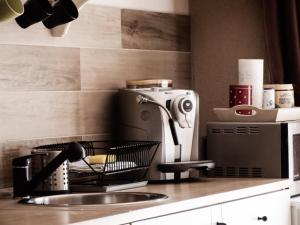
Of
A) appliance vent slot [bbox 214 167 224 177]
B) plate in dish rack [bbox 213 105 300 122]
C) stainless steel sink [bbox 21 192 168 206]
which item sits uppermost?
plate in dish rack [bbox 213 105 300 122]

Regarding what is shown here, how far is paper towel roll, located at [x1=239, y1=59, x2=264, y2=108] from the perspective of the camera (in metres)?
2.94

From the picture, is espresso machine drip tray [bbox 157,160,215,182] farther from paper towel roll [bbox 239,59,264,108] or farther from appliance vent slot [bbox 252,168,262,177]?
paper towel roll [bbox 239,59,264,108]

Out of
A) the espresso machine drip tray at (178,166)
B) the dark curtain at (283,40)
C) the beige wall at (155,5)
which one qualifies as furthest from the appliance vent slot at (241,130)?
the beige wall at (155,5)

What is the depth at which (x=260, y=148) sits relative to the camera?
9.33 ft

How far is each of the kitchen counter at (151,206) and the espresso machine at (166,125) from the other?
77mm

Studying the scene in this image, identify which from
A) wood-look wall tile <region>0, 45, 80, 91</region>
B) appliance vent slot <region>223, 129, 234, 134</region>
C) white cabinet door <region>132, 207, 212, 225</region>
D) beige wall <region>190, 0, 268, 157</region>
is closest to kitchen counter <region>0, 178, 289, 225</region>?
white cabinet door <region>132, 207, 212, 225</region>

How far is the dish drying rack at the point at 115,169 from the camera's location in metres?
2.48

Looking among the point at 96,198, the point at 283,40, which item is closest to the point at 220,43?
the point at 283,40

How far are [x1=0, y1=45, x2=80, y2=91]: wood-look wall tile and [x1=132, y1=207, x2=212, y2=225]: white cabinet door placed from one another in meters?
0.78

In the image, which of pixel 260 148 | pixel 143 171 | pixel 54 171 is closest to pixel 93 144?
pixel 143 171

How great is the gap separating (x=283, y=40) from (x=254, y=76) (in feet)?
1.01

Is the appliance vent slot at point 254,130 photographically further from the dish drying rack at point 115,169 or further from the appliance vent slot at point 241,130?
the dish drying rack at point 115,169

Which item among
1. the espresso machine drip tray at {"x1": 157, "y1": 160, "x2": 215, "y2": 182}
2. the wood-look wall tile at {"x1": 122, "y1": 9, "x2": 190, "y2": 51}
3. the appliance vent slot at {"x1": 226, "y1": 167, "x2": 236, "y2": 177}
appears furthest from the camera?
the wood-look wall tile at {"x1": 122, "y1": 9, "x2": 190, "y2": 51}

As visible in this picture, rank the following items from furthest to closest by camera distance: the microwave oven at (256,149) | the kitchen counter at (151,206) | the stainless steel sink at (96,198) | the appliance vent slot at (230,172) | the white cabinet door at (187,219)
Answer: the appliance vent slot at (230,172)
the microwave oven at (256,149)
the stainless steel sink at (96,198)
the white cabinet door at (187,219)
the kitchen counter at (151,206)
